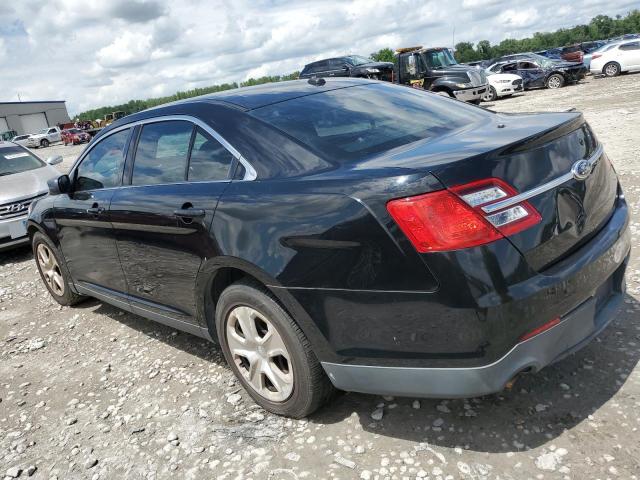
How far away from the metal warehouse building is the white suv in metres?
66.8

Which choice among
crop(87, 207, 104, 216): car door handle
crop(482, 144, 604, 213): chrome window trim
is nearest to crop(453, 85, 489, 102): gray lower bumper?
crop(87, 207, 104, 216): car door handle

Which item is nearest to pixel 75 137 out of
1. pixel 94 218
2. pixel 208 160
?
pixel 94 218

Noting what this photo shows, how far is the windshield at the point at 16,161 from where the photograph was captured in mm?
8180

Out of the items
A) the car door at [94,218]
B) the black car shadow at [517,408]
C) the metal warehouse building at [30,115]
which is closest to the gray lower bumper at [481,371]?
the black car shadow at [517,408]

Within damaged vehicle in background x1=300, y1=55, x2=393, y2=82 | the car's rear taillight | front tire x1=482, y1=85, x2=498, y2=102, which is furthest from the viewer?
damaged vehicle in background x1=300, y1=55, x2=393, y2=82

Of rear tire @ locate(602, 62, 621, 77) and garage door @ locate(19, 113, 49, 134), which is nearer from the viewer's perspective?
rear tire @ locate(602, 62, 621, 77)

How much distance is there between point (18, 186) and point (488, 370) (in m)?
7.33

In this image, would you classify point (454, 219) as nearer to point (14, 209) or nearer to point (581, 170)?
point (581, 170)

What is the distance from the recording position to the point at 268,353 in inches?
108

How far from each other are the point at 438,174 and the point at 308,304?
79 centimetres

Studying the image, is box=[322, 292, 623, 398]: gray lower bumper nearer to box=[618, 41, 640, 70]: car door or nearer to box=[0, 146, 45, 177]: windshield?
box=[0, 146, 45, 177]: windshield

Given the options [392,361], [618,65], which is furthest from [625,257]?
[618,65]

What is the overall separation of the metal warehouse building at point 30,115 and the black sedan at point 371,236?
7723cm

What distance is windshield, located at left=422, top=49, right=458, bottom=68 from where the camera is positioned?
19.4m
